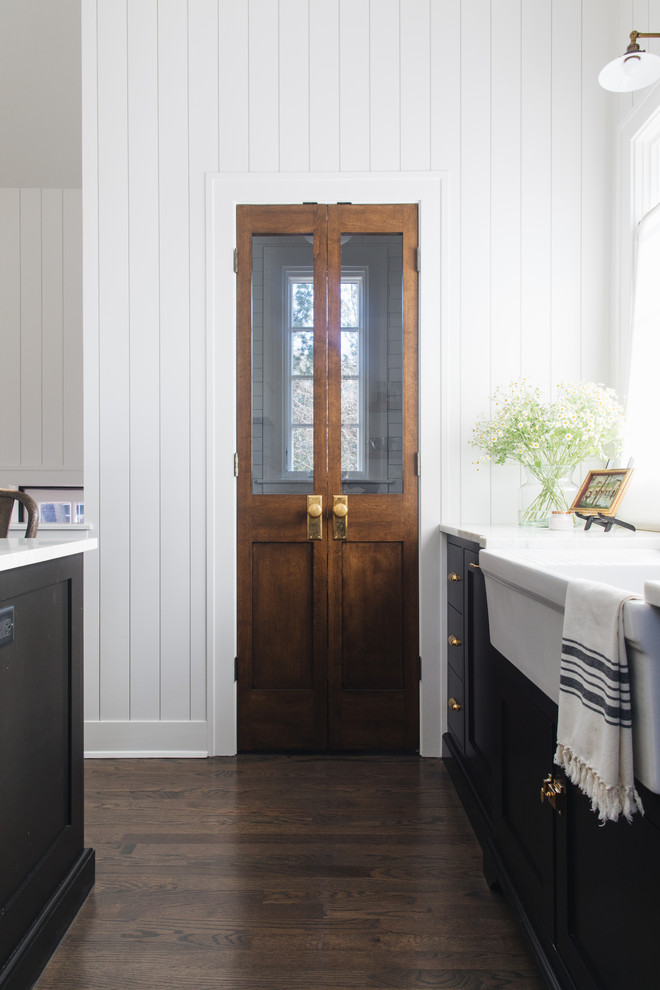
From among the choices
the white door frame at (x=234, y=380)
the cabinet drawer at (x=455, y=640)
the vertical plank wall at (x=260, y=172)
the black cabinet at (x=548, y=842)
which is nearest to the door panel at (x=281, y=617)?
the white door frame at (x=234, y=380)

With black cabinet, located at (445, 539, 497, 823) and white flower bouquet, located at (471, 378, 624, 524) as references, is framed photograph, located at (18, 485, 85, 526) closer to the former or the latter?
black cabinet, located at (445, 539, 497, 823)

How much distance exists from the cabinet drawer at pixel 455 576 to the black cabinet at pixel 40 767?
126cm

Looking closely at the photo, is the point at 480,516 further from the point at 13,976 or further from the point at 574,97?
the point at 13,976

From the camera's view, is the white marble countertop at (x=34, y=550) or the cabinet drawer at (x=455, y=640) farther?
the cabinet drawer at (x=455, y=640)

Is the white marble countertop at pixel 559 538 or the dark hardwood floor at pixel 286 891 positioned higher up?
the white marble countertop at pixel 559 538

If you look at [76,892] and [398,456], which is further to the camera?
[398,456]

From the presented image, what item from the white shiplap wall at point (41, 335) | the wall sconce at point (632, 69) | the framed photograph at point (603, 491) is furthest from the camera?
the white shiplap wall at point (41, 335)

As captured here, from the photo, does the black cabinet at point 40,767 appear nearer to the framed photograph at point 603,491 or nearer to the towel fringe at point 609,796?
the towel fringe at point 609,796

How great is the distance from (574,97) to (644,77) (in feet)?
3.22

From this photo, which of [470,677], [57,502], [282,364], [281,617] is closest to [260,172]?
[282,364]

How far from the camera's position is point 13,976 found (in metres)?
1.20

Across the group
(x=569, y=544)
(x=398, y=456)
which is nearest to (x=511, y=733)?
(x=569, y=544)

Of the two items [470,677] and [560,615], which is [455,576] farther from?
[560,615]

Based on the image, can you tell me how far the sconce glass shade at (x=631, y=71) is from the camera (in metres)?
1.65
